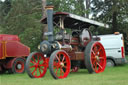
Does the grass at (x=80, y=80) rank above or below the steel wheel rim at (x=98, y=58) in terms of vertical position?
below

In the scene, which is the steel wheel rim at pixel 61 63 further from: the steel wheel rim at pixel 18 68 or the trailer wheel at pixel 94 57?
the steel wheel rim at pixel 18 68

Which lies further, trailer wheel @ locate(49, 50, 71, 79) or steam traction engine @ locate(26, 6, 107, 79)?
steam traction engine @ locate(26, 6, 107, 79)

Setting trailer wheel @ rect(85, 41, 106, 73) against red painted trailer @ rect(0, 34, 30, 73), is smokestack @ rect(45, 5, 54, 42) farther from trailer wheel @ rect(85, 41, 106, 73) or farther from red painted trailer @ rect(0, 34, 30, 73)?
red painted trailer @ rect(0, 34, 30, 73)

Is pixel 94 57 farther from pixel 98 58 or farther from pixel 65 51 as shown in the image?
pixel 65 51

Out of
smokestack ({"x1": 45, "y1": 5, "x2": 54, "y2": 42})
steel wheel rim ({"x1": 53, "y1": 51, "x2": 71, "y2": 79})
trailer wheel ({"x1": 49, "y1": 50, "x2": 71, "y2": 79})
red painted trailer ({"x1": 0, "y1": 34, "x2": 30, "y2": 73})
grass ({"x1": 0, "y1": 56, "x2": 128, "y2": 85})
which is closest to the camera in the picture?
grass ({"x1": 0, "y1": 56, "x2": 128, "y2": 85})

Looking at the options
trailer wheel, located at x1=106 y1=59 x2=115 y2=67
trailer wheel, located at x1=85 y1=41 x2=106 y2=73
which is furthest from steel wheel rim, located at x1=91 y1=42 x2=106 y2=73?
trailer wheel, located at x1=106 y1=59 x2=115 y2=67

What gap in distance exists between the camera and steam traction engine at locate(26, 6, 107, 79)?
8749 mm

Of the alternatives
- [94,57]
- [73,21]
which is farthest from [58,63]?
[73,21]

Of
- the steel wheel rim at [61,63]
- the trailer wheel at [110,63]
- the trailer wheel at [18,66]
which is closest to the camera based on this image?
the steel wheel rim at [61,63]

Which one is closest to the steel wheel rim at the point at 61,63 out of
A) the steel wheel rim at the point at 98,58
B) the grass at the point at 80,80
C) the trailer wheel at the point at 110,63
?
the grass at the point at 80,80

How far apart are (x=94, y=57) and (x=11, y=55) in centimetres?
437

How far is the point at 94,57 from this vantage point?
996cm

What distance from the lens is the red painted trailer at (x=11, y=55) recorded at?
11812mm

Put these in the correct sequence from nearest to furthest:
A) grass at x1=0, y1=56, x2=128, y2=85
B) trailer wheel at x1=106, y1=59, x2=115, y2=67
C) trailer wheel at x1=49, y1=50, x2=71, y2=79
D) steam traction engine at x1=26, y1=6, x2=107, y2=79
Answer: grass at x1=0, y1=56, x2=128, y2=85
trailer wheel at x1=49, y1=50, x2=71, y2=79
steam traction engine at x1=26, y1=6, x2=107, y2=79
trailer wheel at x1=106, y1=59, x2=115, y2=67
